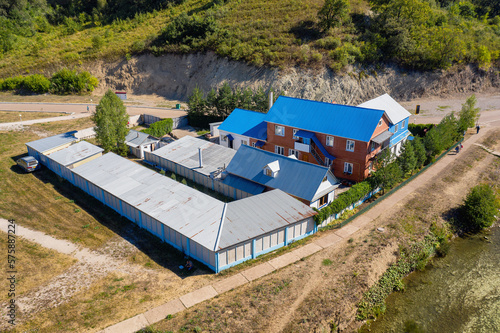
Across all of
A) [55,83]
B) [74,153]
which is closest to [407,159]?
[74,153]

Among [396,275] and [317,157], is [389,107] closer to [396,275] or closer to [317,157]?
[317,157]

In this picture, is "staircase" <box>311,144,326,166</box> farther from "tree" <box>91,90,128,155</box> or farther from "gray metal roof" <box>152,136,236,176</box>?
"tree" <box>91,90,128,155</box>

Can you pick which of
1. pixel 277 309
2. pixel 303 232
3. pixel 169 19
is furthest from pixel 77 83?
pixel 277 309

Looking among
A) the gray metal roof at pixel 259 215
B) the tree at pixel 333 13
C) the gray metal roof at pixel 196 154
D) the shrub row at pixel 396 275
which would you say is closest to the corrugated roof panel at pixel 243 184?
the gray metal roof at pixel 196 154

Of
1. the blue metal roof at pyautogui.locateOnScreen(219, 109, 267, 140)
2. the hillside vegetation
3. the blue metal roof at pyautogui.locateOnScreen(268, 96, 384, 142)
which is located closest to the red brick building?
the blue metal roof at pyautogui.locateOnScreen(268, 96, 384, 142)

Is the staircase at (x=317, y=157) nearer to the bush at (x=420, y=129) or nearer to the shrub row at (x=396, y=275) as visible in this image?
the shrub row at (x=396, y=275)
